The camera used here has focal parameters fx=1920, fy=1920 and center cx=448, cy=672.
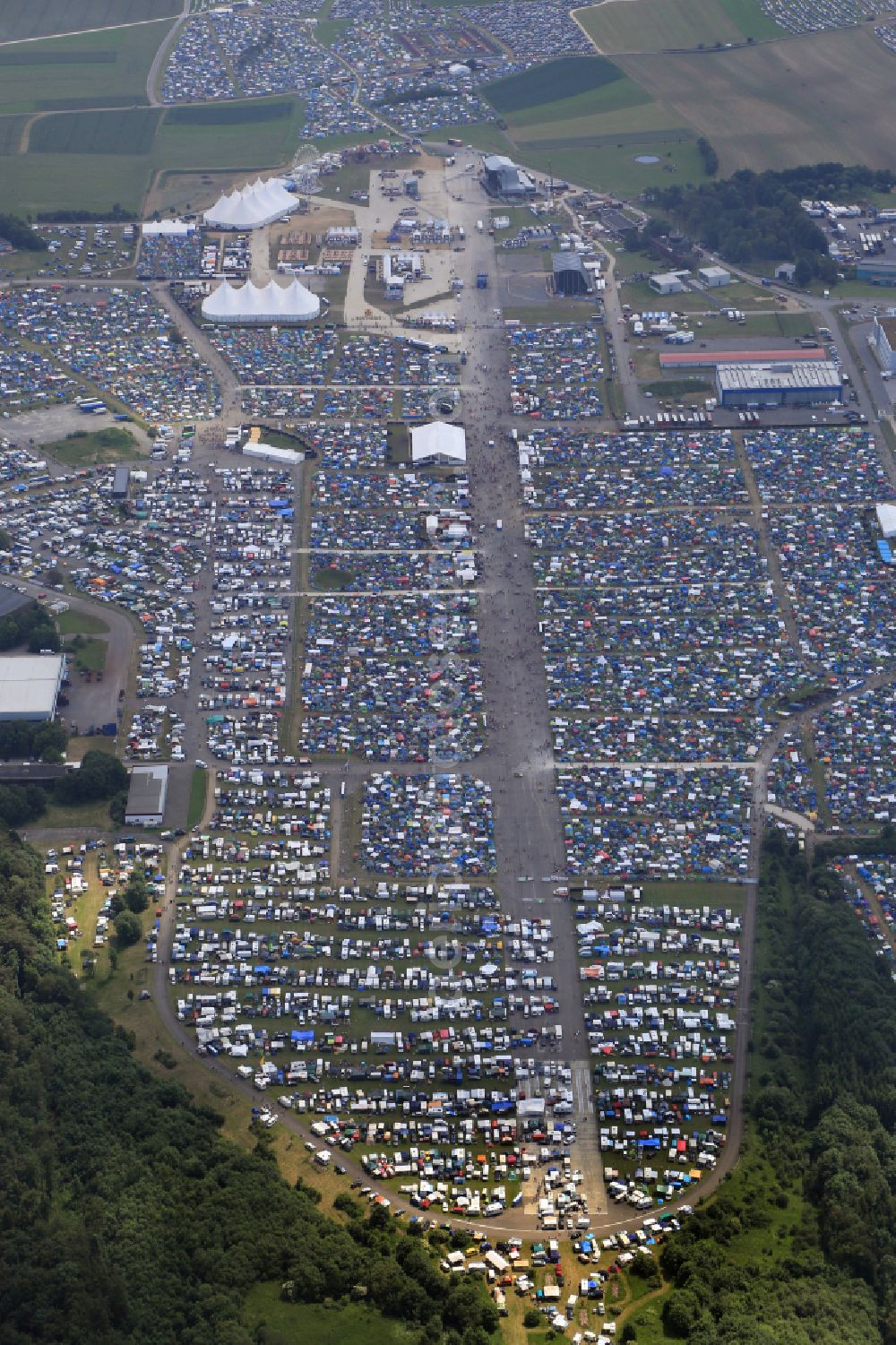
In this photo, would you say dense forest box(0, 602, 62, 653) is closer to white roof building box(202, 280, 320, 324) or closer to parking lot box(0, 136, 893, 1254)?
parking lot box(0, 136, 893, 1254)

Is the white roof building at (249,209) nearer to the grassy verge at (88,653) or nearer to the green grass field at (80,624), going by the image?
the green grass field at (80,624)

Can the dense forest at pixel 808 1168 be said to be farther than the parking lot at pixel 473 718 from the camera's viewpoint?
No

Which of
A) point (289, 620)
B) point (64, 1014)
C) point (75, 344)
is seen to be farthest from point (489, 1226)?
point (75, 344)

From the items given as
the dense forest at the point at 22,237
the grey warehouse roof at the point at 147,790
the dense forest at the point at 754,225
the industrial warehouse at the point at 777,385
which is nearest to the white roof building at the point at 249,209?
the dense forest at the point at 22,237

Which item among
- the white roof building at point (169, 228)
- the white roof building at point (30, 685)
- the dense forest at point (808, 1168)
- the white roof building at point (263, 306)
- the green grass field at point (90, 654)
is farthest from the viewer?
the white roof building at point (169, 228)

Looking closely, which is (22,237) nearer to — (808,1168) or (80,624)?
(80,624)

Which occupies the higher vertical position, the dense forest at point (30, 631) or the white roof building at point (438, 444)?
the white roof building at point (438, 444)
